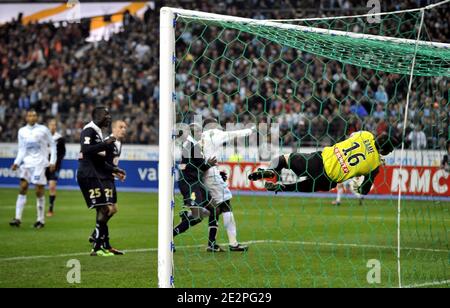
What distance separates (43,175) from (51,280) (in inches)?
284

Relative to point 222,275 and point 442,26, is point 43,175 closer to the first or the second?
point 222,275

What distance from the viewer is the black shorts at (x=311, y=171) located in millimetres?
9414

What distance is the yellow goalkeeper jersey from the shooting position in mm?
9289

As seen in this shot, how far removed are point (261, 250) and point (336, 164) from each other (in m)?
2.97

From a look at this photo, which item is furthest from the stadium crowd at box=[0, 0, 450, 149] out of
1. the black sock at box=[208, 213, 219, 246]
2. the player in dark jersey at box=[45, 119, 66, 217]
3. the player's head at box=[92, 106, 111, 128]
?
the player's head at box=[92, 106, 111, 128]

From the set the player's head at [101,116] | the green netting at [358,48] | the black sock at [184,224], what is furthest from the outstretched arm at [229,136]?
the player's head at [101,116]

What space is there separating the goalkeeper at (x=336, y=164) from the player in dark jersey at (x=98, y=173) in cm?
308

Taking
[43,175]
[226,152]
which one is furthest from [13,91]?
[43,175]

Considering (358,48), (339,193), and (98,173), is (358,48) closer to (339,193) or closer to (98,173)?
(98,173)

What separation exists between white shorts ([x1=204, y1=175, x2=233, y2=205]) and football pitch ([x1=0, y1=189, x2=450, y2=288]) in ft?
2.82

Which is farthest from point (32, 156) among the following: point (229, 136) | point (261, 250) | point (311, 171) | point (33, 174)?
point (311, 171)

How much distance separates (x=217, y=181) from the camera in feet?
39.3

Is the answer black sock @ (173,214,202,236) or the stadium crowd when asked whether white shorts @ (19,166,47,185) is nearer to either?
black sock @ (173,214,202,236)

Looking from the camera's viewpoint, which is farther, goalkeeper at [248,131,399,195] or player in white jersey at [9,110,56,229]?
player in white jersey at [9,110,56,229]
